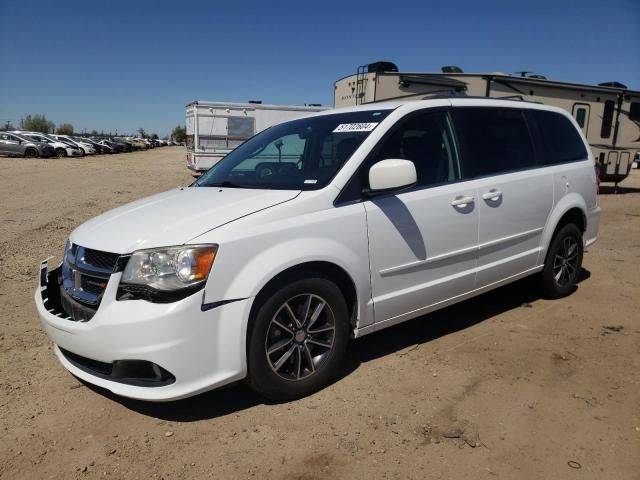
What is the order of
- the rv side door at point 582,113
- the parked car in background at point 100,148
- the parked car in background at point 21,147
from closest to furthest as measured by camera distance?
the rv side door at point 582,113 → the parked car in background at point 21,147 → the parked car in background at point 100,148

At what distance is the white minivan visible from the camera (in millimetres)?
2604

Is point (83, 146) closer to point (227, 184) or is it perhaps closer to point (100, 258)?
point (227, 184)

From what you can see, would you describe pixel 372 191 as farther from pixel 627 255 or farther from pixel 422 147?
pixel 627 255

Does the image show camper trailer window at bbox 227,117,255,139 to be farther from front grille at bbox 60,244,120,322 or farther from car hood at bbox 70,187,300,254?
front grille at bbox 60,244,120,322

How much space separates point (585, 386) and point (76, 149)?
39.9m

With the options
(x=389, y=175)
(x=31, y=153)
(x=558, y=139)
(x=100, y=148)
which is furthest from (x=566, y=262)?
(x=100, y=148)

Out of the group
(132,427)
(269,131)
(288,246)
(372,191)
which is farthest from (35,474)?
(269,131)

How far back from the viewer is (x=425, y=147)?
3.67 meters

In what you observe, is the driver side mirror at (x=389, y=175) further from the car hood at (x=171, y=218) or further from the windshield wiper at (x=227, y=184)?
the windshield wiper at (x=227, y=184)

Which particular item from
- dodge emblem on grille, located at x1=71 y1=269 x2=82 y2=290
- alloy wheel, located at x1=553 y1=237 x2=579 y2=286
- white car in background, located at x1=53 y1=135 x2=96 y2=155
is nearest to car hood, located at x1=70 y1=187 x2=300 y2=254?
dodge emblem on grille, located at x1=71 y1=269 x2=82 y2=290

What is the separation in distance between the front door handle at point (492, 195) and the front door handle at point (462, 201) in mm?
159

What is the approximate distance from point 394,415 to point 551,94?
13143 millimetres

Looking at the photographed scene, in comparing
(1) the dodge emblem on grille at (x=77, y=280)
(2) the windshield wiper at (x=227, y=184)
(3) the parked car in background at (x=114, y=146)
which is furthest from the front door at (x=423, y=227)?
(3) the parked car in background at (x=114, y=146)

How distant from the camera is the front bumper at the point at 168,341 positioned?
2.53 meters
